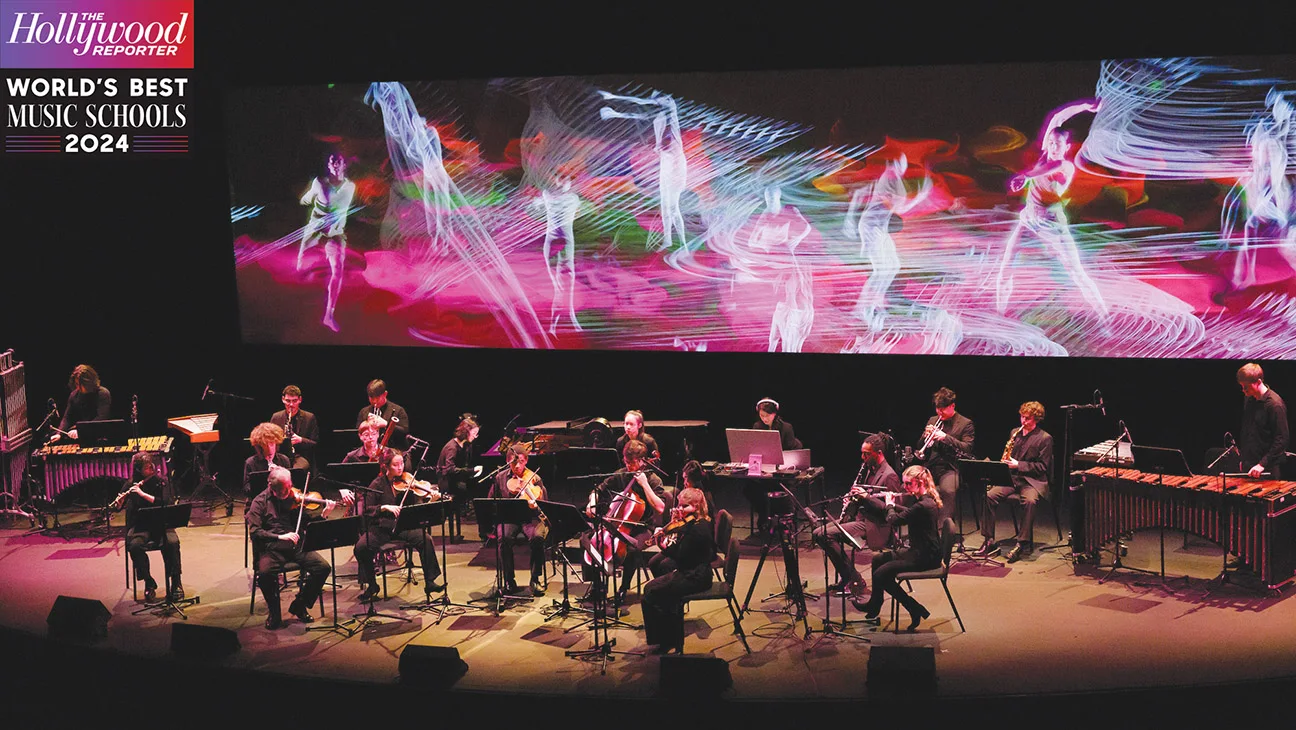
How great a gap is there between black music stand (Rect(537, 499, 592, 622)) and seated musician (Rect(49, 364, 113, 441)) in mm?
5928

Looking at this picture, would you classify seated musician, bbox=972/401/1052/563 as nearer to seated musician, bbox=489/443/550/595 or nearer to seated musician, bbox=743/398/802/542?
seated musician, bbox=743/398/802/542

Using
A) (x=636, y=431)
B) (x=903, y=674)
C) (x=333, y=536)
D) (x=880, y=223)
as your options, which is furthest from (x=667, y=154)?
(x=903, y=674)

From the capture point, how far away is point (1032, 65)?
472 inches

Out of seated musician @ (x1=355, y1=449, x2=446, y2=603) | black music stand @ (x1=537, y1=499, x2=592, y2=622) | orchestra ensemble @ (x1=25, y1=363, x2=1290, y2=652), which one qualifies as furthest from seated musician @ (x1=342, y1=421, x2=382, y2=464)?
black music stand @ (x1=537, y1=499, x2=592, y2=622)

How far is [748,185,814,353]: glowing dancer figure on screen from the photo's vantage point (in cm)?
1288

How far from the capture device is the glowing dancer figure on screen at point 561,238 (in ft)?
44.4

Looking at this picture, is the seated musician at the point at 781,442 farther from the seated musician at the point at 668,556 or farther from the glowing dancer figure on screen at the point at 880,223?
the glowing dancer figure on screen at the point at 880,223

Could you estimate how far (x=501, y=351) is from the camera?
1447 cm

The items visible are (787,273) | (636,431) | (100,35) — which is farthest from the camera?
(100,35)

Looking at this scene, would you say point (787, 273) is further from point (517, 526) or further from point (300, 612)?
point (300, 612)

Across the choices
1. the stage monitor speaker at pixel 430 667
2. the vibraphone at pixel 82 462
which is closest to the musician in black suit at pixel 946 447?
the stage monitor speaker at pixel 430 667

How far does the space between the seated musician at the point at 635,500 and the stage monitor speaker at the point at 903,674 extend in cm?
241

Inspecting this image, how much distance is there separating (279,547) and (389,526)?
93 centimetres

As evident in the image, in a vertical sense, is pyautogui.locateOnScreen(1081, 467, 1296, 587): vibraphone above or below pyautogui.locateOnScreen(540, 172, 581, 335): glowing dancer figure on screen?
below
